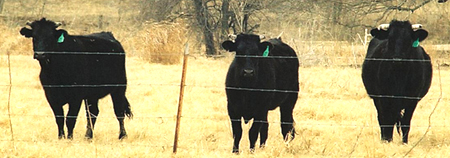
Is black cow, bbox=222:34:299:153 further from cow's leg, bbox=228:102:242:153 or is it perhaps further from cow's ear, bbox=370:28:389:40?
cow's ear, bbox=370:28:389:40

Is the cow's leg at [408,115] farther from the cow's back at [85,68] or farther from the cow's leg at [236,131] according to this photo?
the cow's back at [85,68]

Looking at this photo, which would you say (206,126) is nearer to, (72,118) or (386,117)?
(72,118)

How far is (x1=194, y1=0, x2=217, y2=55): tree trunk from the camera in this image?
25.8 meters

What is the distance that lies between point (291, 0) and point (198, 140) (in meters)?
17.1

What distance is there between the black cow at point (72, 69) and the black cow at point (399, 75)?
3288mm

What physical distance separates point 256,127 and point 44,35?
2778 millimetres

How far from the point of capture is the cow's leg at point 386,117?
8711mm

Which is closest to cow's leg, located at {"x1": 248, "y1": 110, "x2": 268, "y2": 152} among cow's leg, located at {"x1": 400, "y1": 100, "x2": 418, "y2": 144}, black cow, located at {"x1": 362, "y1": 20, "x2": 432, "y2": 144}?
Result: black cow, located at {"x1": 362, "y1": 20, "x2": 432, "y2": 144}

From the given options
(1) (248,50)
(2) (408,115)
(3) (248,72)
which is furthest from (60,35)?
(2) (408,115)

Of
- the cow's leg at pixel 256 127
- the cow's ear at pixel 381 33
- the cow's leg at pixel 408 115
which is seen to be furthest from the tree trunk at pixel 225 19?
the cow's leg at pixel 256 127

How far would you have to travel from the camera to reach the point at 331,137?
28.9 ft

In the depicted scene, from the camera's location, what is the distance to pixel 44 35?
848cm

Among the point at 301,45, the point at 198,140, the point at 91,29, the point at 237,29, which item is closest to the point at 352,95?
the point at 198,140

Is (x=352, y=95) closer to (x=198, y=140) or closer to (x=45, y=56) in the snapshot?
(x=198, y=140)
